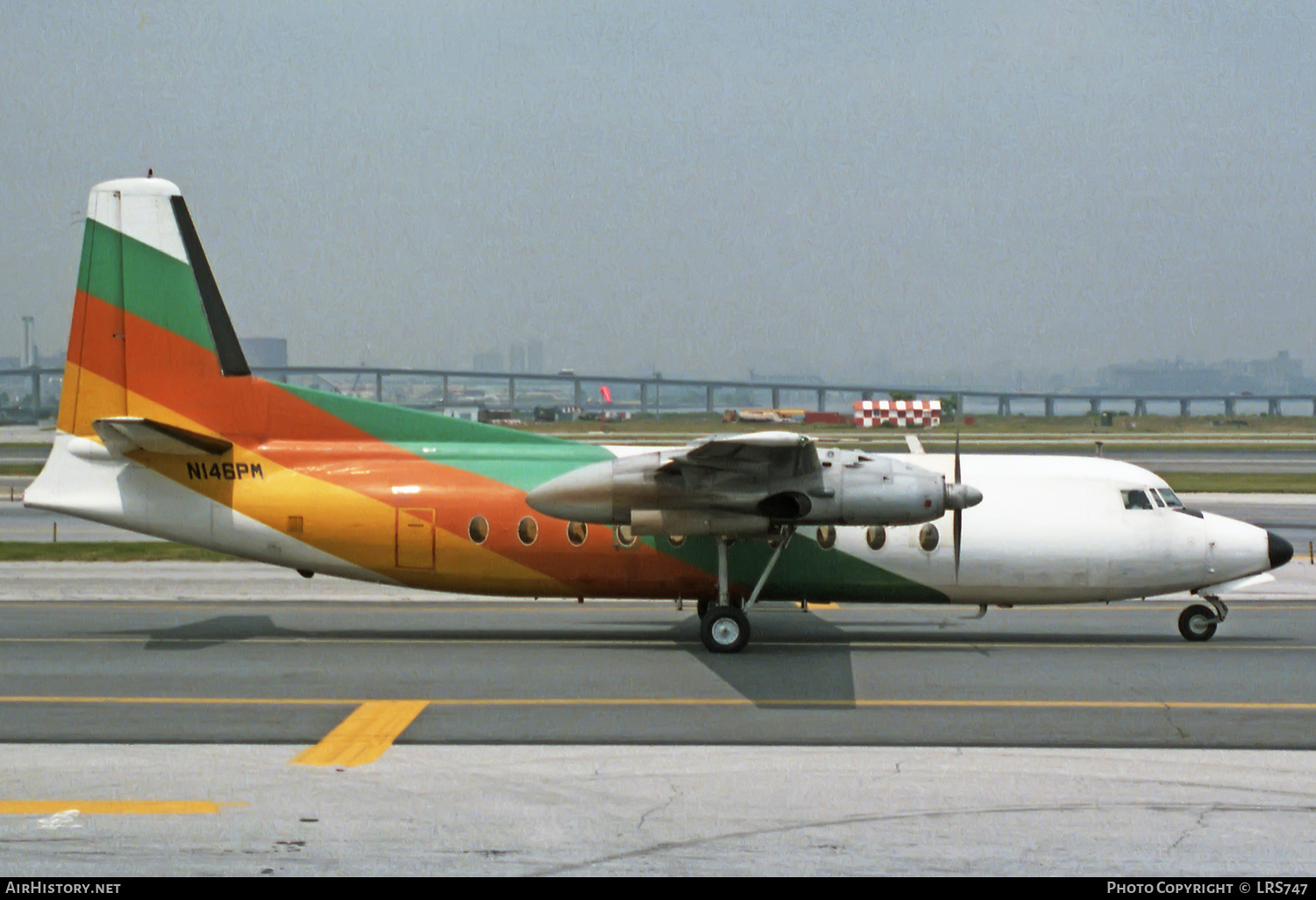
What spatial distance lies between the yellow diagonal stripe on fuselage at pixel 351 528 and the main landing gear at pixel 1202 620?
10.0m

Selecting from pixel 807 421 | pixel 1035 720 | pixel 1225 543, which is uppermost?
pixel 807 421

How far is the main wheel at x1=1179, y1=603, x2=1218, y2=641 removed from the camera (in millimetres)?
19453

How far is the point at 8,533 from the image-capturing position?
33.9 metres

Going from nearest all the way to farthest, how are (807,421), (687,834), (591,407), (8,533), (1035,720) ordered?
(687,834) < (1035,720) < (807,421) < (8,533) < (591,407)

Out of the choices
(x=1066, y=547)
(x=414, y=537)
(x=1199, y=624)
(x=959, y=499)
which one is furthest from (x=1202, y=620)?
(x=414, y=537)

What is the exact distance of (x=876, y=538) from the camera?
18.8m

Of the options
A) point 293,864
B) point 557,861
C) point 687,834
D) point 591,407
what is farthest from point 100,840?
point 591,407

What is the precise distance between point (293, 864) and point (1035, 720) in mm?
8782

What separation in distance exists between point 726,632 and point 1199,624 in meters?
7.90

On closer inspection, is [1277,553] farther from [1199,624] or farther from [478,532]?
[478,532]

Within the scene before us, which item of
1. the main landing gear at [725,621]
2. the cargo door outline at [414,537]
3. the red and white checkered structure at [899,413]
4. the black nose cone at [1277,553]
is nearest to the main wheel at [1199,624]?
the black nose cone at [1277,553]

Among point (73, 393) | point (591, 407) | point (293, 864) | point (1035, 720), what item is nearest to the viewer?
point (293, 864)

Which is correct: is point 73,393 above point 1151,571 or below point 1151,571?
above

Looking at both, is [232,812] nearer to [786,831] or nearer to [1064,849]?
[786,831]
